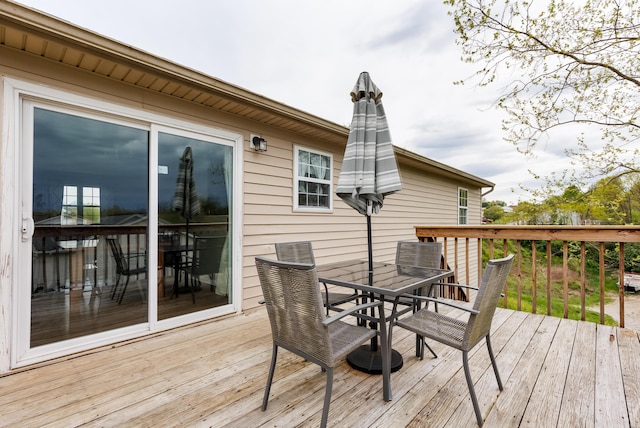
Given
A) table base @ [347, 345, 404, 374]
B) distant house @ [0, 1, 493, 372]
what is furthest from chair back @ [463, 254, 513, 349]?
distant house @ [0, 1, 493, 372]

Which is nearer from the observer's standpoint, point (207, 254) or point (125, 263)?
point (125, 263)

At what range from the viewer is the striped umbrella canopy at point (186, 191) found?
10.1 feet

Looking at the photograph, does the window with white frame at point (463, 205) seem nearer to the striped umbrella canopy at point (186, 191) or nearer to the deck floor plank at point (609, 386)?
the deck floor plank at point (609, 386)

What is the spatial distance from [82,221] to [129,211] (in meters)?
0.36

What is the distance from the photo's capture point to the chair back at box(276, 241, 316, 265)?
2871 mm

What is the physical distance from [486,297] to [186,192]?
292cm

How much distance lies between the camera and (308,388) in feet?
6.46

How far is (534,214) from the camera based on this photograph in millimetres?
8102

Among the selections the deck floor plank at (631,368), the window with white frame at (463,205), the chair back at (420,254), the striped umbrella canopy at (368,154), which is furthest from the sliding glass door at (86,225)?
the window with white frame at (463,205)

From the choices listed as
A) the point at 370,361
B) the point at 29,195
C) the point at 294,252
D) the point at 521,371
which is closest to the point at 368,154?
the point at 294,252

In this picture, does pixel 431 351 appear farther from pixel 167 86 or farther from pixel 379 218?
pixel 379 218

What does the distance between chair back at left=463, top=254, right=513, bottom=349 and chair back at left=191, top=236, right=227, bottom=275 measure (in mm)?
2745

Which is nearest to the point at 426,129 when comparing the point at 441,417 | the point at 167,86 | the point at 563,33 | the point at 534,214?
the point at 534,214

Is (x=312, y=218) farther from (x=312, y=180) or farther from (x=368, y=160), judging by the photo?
(x=368, y=160)
